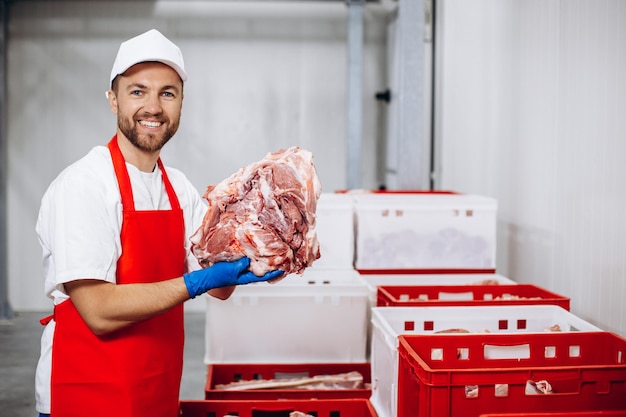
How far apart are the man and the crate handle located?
2.90ft

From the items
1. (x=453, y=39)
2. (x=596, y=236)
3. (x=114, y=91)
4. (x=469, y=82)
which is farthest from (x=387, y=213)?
(x=453, y=39)

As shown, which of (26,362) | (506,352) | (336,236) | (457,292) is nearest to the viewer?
(506,352)

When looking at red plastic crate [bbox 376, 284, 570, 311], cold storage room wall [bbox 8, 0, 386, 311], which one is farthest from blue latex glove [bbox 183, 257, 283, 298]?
cold storage room wall [bbox 8, 0, 386, 311]

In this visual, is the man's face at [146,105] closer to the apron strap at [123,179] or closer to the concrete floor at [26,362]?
the apron strap at [123,179]

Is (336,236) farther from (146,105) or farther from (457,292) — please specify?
(146,105)

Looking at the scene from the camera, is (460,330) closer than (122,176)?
No

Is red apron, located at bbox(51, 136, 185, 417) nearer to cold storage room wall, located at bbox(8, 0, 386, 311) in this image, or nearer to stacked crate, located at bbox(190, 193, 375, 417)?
stacked crate, located at bbox(190, 193, 375, 417)

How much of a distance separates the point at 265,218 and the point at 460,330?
1.09m

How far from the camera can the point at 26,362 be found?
20.9ft

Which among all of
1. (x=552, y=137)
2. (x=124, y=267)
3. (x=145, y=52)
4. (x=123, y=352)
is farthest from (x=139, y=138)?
(x=552, y=137)

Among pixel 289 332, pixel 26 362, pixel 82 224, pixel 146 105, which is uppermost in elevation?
pixel 146 105

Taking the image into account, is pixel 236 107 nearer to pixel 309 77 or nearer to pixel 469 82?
pixel 309 77

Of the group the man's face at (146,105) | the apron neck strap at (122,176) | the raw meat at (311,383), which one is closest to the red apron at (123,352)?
the apron neck strap at (122,176)

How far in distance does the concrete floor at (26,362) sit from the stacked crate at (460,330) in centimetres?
257
